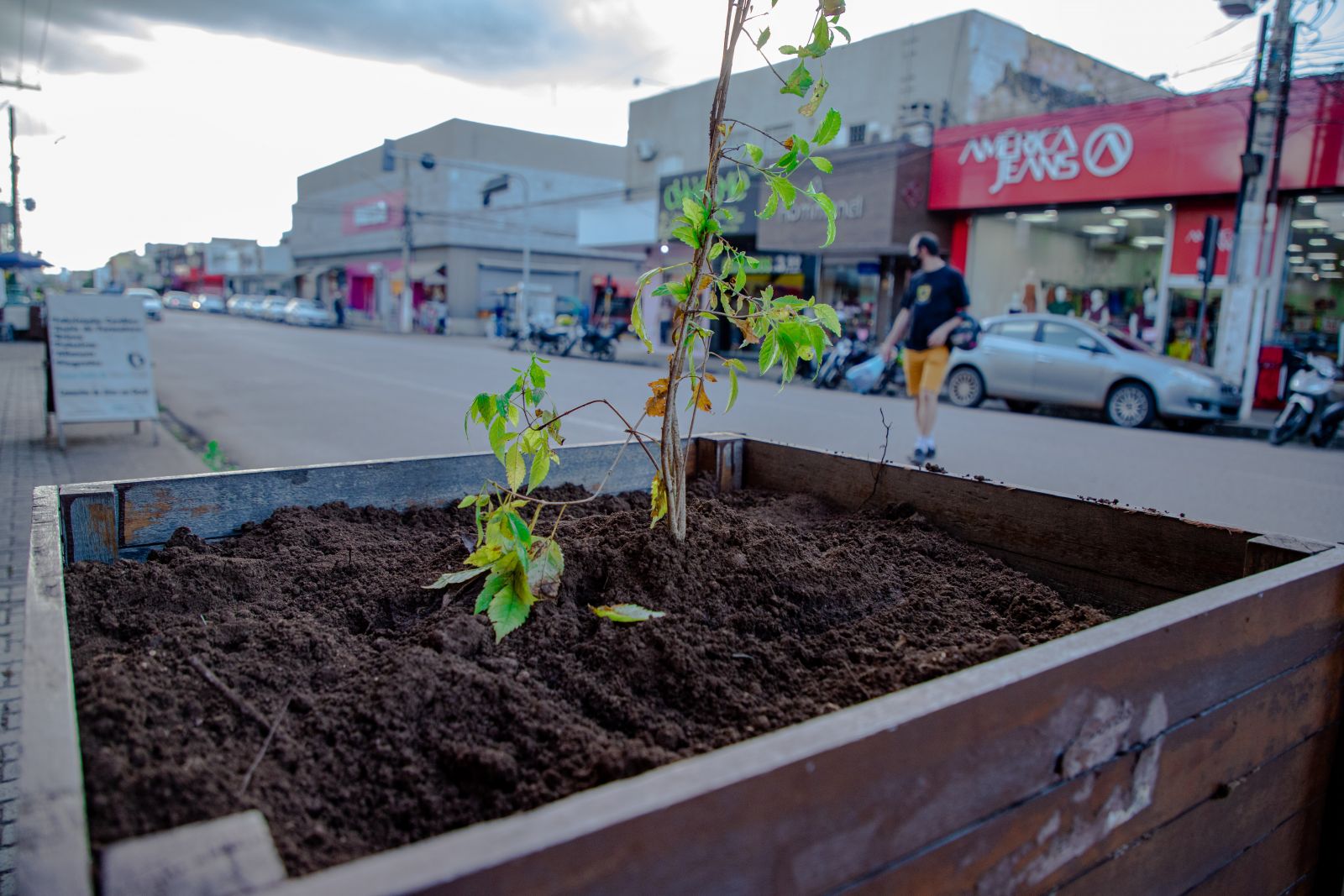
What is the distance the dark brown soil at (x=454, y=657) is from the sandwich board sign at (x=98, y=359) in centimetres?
710

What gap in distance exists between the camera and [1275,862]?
178 cm

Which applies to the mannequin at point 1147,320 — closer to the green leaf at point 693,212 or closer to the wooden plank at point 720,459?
the wooden plank at point 720,459

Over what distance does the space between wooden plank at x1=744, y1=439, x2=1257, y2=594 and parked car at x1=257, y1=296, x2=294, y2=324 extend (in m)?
53.8

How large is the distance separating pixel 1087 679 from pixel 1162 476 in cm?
767

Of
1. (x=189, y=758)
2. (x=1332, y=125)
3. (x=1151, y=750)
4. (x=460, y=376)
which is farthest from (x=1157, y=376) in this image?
(x=189, y=758)

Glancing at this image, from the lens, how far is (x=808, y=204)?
22.8 meters

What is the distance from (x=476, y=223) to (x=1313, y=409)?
42.8m

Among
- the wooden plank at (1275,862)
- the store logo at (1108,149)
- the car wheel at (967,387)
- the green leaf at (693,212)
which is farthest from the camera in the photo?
the store logo at (1108,149)

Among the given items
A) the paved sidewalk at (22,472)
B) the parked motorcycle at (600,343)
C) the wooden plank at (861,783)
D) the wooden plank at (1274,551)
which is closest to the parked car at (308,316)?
the parked motorcycle at (600,343)

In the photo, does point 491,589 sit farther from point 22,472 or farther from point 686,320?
point 22,472

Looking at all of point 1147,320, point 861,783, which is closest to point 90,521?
point 861,783

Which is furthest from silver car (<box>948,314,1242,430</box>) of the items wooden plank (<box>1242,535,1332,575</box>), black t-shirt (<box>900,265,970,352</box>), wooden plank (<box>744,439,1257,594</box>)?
wooden plank (<box>1242,535,1332,575</box>)

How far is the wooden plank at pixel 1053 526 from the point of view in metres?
2.22

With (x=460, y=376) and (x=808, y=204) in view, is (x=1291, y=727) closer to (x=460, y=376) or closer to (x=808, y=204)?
(x=460, y=376)
